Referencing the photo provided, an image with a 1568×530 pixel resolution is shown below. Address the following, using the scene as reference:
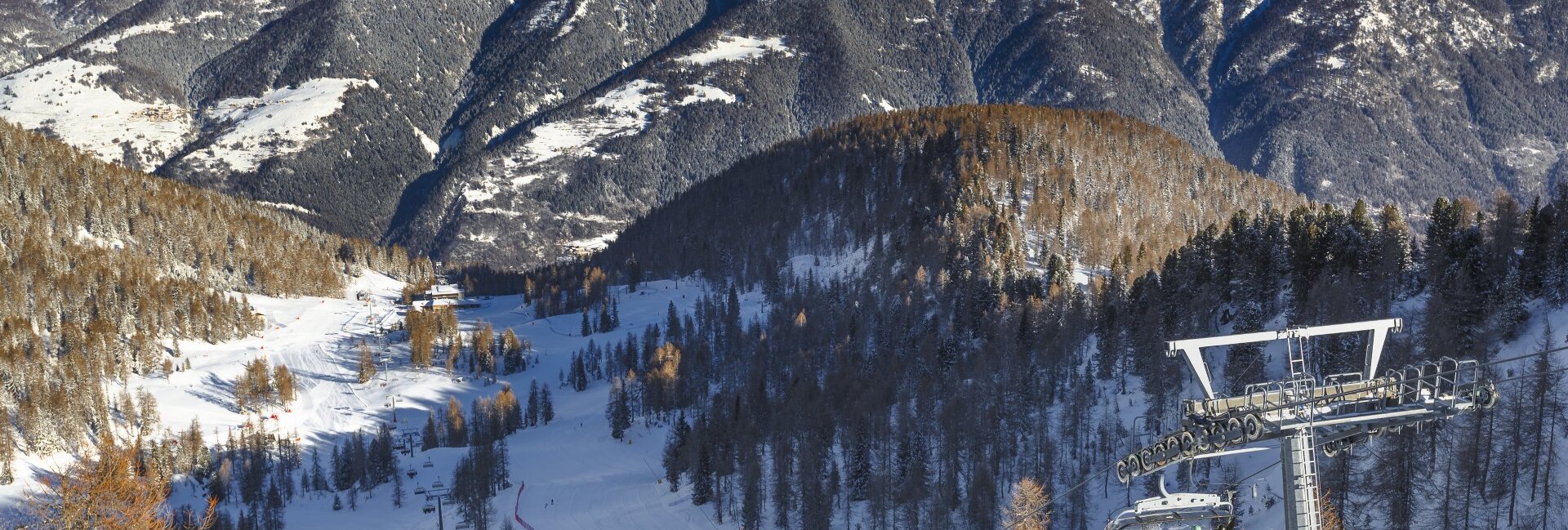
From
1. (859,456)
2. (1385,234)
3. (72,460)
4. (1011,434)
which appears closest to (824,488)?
(859,456)

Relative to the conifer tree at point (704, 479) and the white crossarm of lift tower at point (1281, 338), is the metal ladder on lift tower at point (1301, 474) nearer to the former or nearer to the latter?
the white crossarm of lift tower at point (1281, 338)


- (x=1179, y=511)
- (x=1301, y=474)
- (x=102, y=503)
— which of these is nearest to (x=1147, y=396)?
(x=1179, y=511)

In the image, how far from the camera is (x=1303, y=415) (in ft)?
83.3

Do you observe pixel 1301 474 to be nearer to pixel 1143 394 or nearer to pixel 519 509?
pixel 1143 394

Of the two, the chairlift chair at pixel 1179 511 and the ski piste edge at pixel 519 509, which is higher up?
the chairlift chair at pixel 1179 511

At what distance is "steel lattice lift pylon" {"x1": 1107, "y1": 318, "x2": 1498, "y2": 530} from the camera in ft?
80.7

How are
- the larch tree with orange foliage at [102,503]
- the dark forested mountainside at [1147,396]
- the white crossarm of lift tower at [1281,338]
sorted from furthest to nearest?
the dark forested mountainside at [1147,396], the larch tree with orange foliage at [102,503], the white crossarm of lift tower at [1281,338]

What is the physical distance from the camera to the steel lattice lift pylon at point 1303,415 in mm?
24609

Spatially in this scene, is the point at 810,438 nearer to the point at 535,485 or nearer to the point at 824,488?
the point at 824,488

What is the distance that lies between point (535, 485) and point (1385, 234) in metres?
121

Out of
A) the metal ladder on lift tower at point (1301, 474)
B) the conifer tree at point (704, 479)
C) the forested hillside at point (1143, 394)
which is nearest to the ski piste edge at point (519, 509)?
the forested hillside at point (1143, 394)

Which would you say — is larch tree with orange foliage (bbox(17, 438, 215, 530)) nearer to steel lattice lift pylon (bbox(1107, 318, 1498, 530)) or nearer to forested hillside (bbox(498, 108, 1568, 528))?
steel lattice lift pylon (bbox(1107, 318, 1498, 530))

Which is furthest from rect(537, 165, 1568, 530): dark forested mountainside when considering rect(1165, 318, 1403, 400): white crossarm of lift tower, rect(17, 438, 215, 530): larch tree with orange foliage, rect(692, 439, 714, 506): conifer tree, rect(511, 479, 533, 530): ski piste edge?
rect(17, 438, 215, 530): larch tree with orange foliage

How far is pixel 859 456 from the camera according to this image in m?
151
